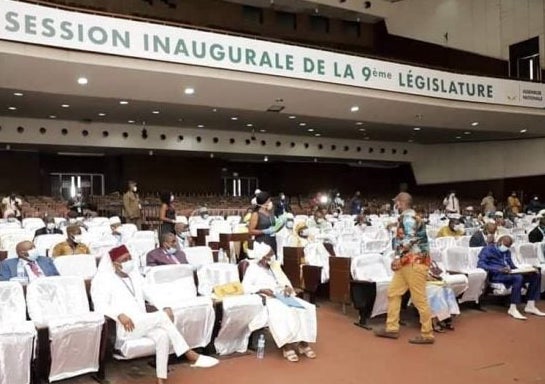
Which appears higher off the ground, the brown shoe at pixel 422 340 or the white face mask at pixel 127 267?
the white face mask at pixel 127 267

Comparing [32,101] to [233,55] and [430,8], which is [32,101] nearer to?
[233,55]

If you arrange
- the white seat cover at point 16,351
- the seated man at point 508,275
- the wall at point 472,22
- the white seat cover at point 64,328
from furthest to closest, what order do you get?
1. the wall at point 472,22
2. the seated man at point 508,275
3. the white seat cover at point 64,328
4. the white seat cover at point 16,351

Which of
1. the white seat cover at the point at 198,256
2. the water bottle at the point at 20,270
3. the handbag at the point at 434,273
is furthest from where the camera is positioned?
the white seat cover at the point at 198,256

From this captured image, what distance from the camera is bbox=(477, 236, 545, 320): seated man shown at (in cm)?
729

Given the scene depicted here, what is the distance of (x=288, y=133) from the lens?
78.2ft

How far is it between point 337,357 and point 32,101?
1330 cm

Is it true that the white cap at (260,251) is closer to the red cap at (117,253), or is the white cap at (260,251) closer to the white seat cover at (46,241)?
the red cap at (117,253)

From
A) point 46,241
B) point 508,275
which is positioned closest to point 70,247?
point 46,241

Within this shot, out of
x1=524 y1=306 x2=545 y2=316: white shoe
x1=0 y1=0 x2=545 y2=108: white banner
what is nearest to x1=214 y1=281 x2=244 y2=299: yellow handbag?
x1=524 y1=306 x2=545 y2=316: white shoe

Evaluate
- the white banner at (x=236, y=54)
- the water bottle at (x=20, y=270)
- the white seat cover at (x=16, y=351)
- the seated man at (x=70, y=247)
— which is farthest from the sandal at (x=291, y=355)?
the white banner at (x=236, y=54)

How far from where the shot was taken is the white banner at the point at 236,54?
11.1 metres

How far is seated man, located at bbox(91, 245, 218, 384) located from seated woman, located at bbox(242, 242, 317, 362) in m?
0.65

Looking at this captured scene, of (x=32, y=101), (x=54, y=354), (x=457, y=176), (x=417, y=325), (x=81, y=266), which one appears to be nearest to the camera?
(x=54, y=354)

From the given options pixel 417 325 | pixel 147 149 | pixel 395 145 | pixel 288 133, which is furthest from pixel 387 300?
pixel 395 145
